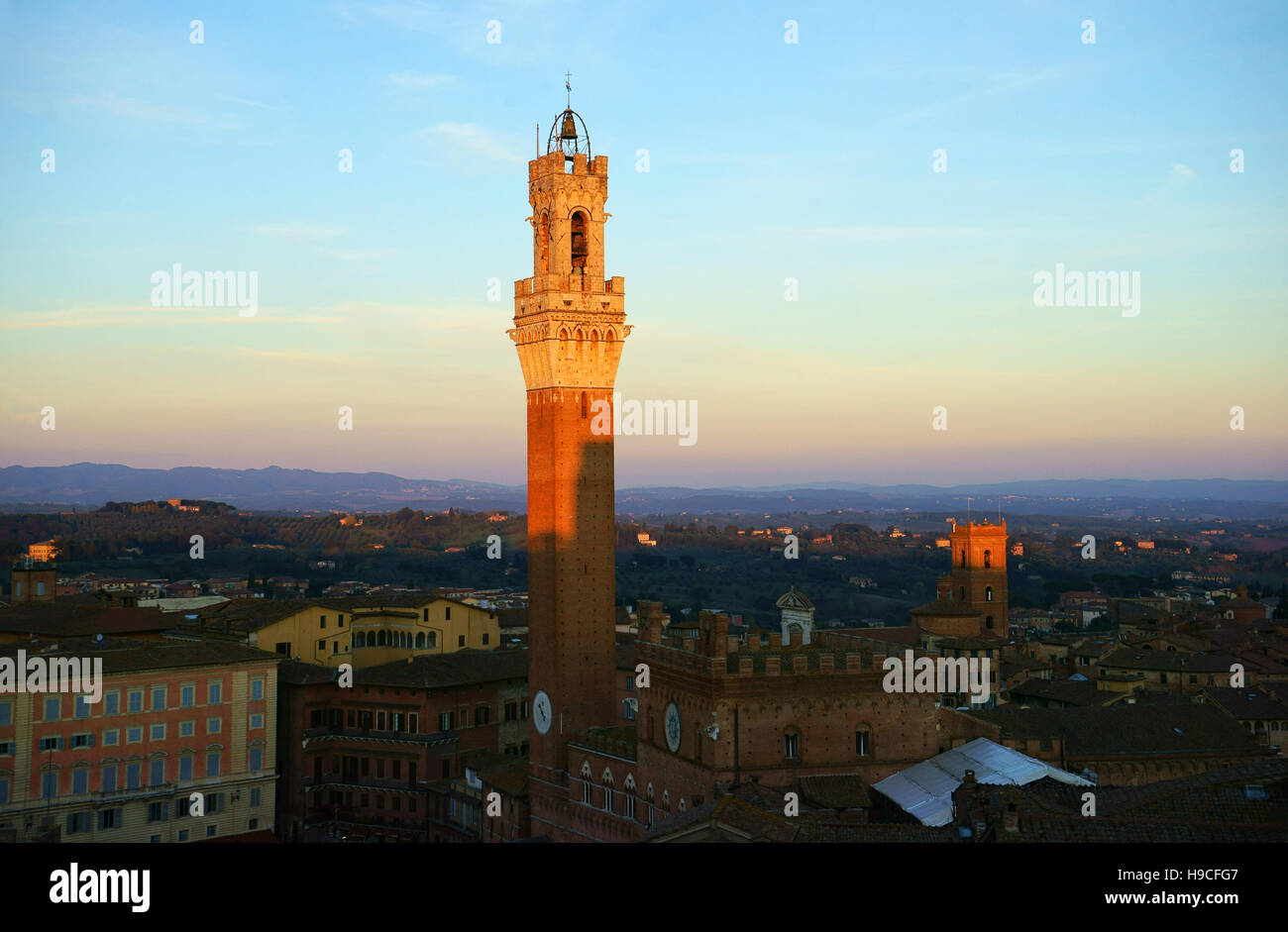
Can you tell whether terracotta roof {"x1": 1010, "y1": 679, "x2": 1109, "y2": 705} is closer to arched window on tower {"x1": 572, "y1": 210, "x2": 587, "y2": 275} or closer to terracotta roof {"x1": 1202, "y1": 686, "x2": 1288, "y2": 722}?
terracotta roof {"x1": 1202, "y1": 686, "x2": 1288, "y2": 722}

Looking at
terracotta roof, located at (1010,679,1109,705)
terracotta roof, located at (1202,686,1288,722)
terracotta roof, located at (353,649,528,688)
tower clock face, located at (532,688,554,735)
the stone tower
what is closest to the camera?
tower clock face, located at (532,688,554,735)

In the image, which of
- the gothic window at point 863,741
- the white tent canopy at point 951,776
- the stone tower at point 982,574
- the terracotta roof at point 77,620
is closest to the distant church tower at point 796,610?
the white tent canopy at point 951,776

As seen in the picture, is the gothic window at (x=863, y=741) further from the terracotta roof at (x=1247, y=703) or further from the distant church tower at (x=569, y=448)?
the terracotta roof at (x=1247, y=703)

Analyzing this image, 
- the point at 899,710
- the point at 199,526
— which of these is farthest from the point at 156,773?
the point at 199,526

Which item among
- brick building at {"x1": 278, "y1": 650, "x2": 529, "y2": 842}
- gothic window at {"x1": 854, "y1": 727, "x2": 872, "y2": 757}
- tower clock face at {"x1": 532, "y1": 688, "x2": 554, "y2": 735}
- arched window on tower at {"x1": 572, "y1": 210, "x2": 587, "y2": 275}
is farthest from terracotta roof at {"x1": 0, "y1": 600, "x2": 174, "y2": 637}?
gothic window at {"x1": 854, "y1": 727, "x2": 872, "y2": 757}
